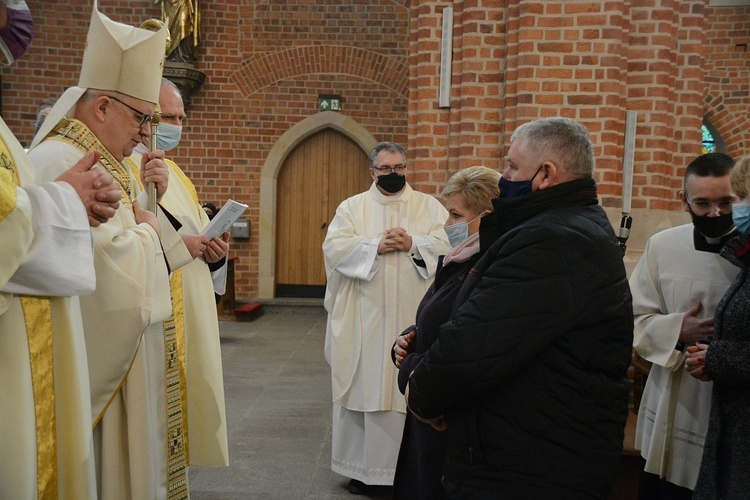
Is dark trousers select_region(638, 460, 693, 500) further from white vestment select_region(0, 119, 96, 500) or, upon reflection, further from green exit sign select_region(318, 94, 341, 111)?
green exit sign select_region(318, 94, 341, 111)

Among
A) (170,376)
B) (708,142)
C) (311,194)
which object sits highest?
(708,142)

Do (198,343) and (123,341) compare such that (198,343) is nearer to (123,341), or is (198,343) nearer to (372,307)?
(123,341)

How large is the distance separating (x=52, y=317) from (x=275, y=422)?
3.56 metres

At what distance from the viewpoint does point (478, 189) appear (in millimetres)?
2609

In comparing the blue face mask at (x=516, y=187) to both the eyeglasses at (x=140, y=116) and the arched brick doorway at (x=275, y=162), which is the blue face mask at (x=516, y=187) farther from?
the arched brick doorway at (x=275, y=162)

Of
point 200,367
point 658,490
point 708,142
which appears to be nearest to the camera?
point 658,490

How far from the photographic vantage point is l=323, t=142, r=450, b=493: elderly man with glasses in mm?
3986

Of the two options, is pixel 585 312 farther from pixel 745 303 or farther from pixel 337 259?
pixel 337 259

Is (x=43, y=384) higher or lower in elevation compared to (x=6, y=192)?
lower

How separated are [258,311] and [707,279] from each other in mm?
8439

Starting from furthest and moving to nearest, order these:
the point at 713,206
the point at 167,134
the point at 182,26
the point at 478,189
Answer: the point at 182,26 → the point at 167,134 → the point at 713,206 → the point at 478,189

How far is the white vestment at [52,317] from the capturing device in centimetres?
172

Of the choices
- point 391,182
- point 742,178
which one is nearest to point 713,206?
point 742,178

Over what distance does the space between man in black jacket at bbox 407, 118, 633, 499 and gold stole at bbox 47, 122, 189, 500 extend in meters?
1.19
